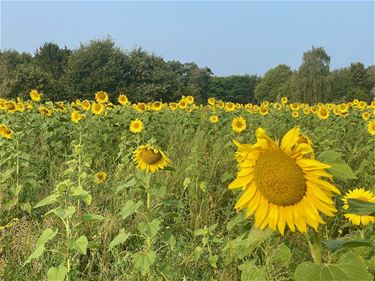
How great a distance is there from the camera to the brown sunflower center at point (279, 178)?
3.86 ft

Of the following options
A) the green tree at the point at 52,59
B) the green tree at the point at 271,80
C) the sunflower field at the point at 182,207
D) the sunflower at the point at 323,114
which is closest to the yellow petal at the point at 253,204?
the sunflower field at the point at 182,207

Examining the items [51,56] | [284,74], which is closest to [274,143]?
[51,56]

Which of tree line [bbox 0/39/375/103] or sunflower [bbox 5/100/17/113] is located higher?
tree line [bbox 0/39/375/103]

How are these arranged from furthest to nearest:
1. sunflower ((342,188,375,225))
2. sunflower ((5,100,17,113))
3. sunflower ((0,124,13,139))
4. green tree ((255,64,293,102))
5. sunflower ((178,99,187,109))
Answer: green tree ((255,64,293,102)) → sunflower ((178,99,187,109)) → sunflower ((5,100,17,113)) → sunflower ((0,124,13,139)) → sunflower ((342,188,375,225))

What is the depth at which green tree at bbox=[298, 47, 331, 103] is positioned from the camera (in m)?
34.2

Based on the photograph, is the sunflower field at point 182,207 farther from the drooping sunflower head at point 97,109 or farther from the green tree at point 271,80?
the green tree at point 271,80

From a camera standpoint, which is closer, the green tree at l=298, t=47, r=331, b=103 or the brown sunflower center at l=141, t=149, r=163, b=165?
the brown sunflower center at l=141, t=149, r=163, b=165

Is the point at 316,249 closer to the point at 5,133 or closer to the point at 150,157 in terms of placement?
the point at 150,157

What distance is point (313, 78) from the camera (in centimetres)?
3509

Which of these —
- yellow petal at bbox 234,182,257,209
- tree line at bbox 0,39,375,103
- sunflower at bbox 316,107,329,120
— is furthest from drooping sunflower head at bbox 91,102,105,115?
tree line at bbox 0,39,375,103

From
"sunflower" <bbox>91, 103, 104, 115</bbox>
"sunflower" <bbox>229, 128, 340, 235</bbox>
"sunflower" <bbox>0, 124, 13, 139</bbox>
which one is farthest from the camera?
"sunflower" <bbox>91, 103, 104, 115</bbox>

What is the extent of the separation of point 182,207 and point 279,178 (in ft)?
4.10

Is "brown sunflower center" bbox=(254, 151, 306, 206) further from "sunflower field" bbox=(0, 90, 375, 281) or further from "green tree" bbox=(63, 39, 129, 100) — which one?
"green tree" bbox=(63, 39, 129, 100)

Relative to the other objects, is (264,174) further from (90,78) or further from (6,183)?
(90,78)
